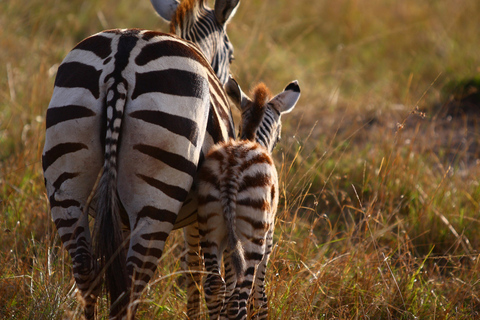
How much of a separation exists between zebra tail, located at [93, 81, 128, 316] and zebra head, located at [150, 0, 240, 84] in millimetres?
1710

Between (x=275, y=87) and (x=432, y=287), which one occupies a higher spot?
(x=275, y=87)

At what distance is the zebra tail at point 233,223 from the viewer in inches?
113

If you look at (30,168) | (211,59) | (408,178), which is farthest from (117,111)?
(408,178)

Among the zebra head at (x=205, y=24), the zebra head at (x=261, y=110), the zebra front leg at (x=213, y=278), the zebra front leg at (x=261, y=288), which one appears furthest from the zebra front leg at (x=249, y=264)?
the zebra head at (x=205, y=24)

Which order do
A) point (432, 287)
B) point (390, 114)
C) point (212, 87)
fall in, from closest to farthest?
1. point (212, 87)
2. point (432, 287)
3. point (390, 114)

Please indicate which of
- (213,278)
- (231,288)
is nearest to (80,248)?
(213,278)

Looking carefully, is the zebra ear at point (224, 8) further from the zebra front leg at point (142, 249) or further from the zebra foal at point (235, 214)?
the zebra front leg at point (142, 249)

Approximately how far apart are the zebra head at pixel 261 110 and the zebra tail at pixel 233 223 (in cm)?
86

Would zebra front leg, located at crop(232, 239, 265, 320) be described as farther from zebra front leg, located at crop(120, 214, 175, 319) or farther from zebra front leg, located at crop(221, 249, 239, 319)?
zebra front leg, located at crop(120, 214, 175, 319)

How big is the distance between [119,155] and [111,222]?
0.36m

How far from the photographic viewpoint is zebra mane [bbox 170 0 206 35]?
4109mm

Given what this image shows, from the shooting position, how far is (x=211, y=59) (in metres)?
4.51

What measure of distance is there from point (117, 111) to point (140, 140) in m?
0.19

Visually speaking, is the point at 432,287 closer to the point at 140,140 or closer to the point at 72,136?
the point at 140,140
